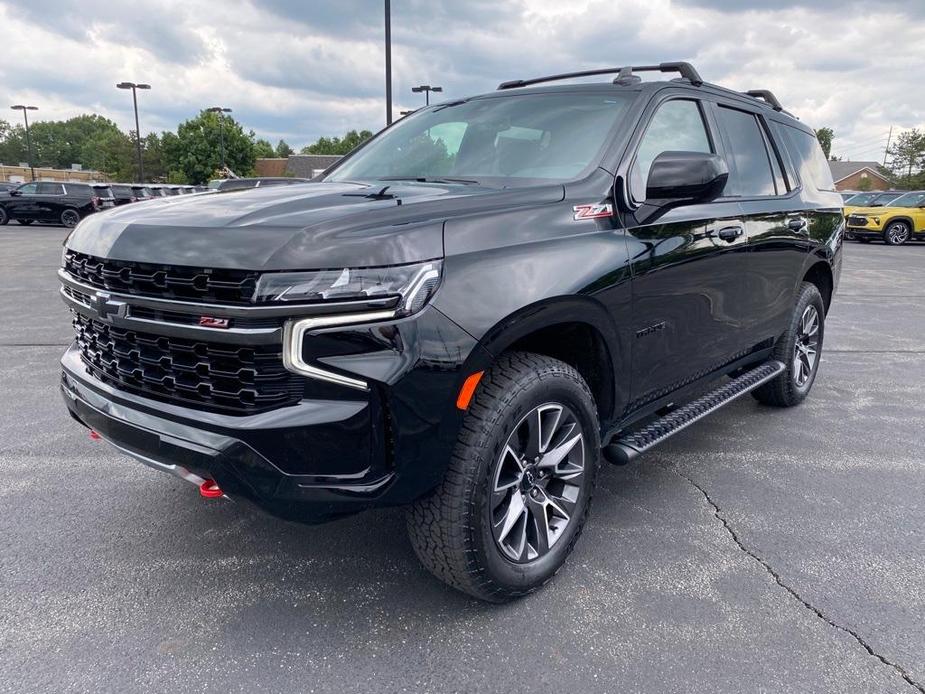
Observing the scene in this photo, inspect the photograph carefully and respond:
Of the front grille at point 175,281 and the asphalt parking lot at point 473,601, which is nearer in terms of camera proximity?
the front grille at point 175,281

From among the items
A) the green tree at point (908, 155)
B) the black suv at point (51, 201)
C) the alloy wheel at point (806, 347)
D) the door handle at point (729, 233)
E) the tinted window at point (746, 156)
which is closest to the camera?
the door handle at point (729, 233)

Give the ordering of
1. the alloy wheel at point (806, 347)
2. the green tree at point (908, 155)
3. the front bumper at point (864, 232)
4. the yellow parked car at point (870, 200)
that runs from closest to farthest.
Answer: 1. the alloy wheel at point (806, 347)
2. the front bumper at point (864, 232)
3. the yellow parked car at point (870, 200)
4. the green tree at point (908, 155)

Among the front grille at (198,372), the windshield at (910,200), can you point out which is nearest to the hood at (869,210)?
the windshield at (910,200)

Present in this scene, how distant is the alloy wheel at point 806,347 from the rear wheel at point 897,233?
2108cm

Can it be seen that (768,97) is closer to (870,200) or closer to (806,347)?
(806,347)

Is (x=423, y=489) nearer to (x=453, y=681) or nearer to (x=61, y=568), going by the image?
(x=453, y=681)

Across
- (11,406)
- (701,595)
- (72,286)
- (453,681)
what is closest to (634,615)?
(701,595)

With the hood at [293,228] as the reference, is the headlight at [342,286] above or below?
below

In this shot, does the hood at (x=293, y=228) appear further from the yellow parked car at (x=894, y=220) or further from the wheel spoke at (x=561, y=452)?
the yellow parked car at (x=894, y=220)

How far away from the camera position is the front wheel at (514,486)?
7.32 ft

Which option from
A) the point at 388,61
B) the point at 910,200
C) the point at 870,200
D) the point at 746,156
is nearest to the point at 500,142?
the point at 746,156

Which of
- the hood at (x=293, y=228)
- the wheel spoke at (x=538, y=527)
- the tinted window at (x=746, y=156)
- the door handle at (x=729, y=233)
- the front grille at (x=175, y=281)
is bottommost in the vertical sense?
the wheel spoke at (x=538, y=527)

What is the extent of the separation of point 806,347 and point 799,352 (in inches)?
4.3

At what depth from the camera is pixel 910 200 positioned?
2253 cm
